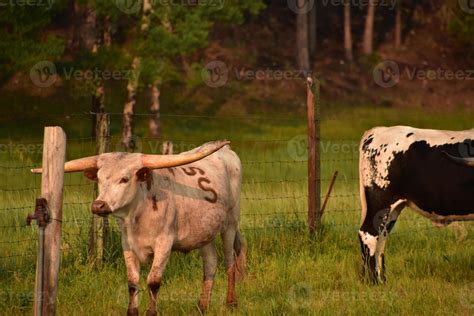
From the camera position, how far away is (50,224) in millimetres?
6852

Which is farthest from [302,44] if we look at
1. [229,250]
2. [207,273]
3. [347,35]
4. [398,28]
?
[207,273]

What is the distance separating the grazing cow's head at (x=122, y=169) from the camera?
7.50 metres

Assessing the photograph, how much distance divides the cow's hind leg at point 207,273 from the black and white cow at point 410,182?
6.32ft

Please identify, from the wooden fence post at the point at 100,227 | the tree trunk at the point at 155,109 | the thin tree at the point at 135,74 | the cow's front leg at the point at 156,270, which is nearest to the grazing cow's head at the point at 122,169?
the cow's front leg at the point at 156,270

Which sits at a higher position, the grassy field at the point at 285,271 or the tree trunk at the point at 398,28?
the tree trunk at the point at 398,28

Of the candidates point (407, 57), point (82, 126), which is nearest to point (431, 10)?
point (407, 57)

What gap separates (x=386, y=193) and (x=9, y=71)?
15.4 m

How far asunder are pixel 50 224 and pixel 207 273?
219 cm

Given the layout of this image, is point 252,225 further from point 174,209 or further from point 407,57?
point 407,57

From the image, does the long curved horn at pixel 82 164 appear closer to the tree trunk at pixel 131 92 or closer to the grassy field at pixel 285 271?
the grassy field at pixel 285 271

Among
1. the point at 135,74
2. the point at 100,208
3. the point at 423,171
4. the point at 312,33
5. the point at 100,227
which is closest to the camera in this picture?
the point at 100,208

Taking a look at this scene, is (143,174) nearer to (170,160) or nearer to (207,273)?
(170,160)

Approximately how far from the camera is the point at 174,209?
812cm

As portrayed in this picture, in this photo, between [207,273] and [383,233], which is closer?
[207,273]
